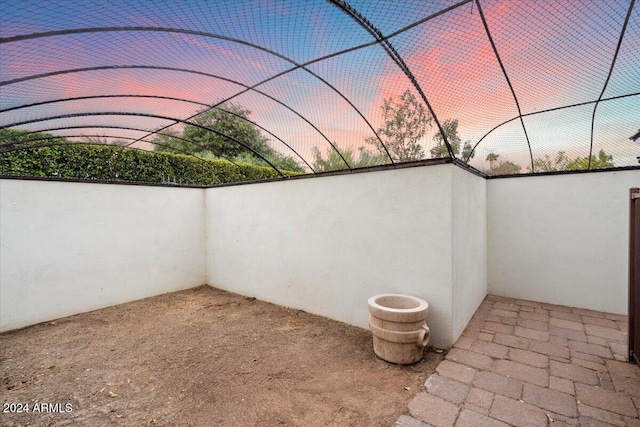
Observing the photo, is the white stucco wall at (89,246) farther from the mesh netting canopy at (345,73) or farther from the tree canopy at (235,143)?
the tree canopy at (235,143)

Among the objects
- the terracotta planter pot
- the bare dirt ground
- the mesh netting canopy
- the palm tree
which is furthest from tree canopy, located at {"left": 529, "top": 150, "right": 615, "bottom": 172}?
the bare dirt ground

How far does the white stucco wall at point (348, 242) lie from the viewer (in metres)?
2.88

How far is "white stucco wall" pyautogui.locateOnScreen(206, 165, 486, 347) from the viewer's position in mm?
2881

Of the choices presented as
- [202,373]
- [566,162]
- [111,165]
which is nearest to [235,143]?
[111,165]

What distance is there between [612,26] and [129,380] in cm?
574

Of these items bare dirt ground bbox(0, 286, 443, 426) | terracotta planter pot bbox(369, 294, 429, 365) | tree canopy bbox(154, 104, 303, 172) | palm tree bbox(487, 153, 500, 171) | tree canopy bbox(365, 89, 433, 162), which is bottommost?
bare dirt ground bbox(0, 286, 443, 426)

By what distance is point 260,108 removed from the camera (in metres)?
4.88

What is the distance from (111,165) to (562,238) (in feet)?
26.8

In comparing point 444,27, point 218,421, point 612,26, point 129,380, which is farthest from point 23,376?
point 612,26

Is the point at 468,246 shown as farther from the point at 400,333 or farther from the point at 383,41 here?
the point at 383,41

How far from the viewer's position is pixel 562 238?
4.12m

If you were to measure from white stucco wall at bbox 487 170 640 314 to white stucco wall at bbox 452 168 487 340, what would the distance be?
313 millimetres

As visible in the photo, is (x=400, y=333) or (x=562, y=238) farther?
(x=562, y=238)

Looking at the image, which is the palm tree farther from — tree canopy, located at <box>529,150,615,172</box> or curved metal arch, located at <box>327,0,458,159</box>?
curved metal arch, located at <box>327,0,458,159</box>
